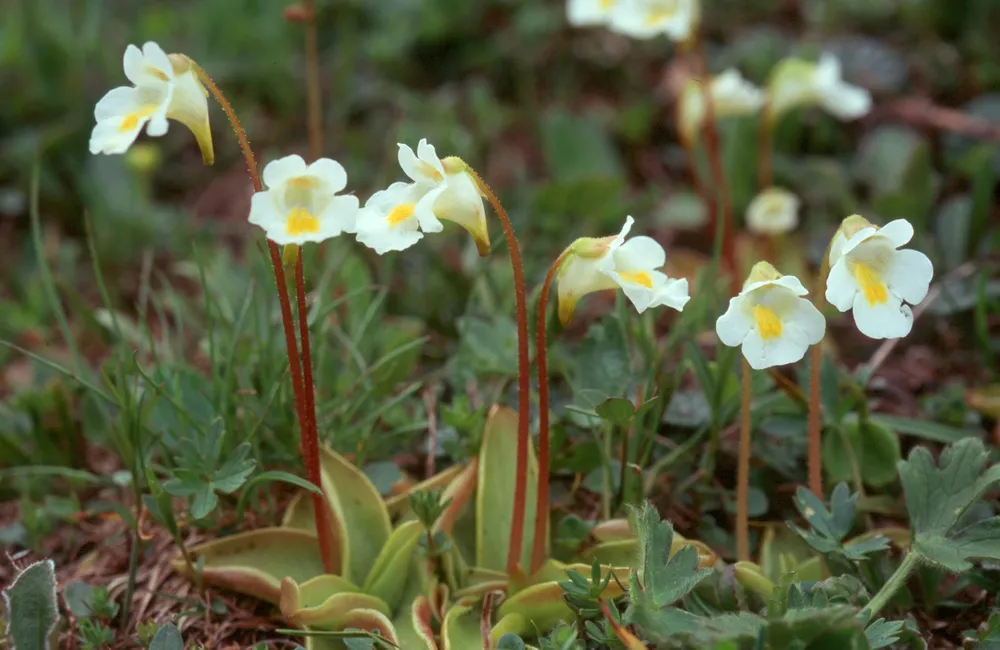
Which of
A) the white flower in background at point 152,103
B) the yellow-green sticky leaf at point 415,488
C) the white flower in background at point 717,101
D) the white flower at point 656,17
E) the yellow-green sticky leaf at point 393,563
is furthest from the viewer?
the white flower in background at point 717,101

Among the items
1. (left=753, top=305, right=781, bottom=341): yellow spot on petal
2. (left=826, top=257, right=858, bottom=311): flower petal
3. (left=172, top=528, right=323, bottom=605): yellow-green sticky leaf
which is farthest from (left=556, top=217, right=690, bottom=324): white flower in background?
(left=172, top=528, right=323, bottom=605): yellow-green sticky leaf

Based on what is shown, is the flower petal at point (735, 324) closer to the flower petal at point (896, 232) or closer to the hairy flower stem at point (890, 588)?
the flower petal at point (896, 232)

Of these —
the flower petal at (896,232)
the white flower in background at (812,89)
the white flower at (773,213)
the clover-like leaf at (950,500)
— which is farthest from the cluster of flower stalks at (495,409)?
the white flower in background at (812,89)

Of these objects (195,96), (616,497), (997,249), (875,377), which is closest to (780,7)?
(997,249)

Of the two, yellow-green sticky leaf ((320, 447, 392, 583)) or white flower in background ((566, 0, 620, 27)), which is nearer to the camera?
yellow-green sticky leaf ((320, 447, 392, 583))

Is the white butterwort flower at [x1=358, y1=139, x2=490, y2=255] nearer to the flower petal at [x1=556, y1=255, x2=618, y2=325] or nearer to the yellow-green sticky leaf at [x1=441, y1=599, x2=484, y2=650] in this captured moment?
the flower petal at [x1=556, y1=255, x2=618, y2=325]

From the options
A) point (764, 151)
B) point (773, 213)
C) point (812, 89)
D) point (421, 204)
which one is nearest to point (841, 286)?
point (421, 204)
